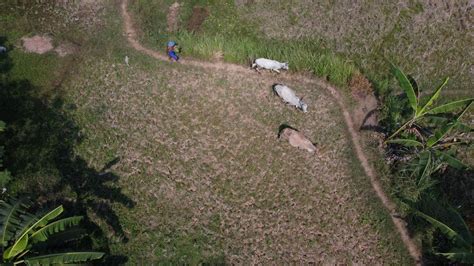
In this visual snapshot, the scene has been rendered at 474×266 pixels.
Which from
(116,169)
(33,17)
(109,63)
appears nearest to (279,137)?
(116,169)

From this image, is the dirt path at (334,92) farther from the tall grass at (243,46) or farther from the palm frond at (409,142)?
the palm frond at (409,142)

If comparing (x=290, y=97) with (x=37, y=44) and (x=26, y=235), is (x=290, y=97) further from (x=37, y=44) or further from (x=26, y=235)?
(x=37, y=44)

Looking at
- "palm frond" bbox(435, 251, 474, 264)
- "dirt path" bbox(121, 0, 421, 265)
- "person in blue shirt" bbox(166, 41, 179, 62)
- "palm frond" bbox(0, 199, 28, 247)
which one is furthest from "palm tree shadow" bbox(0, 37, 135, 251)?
"palm frond" bbox(435, 251, 474, 264)

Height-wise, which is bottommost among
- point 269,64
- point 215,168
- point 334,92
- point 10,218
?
point 215,168

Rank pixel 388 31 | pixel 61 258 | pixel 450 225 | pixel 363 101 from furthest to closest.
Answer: pixel 388 31 < pixel 363 101 < pixel 450 225 < pixel 61 258

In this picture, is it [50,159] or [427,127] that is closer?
[50,159]

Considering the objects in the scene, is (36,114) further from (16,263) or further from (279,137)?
(279,137)

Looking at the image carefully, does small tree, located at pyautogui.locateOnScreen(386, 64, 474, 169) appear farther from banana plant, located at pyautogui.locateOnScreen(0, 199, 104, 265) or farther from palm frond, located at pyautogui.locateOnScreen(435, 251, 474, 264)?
banana plant, located at pyautogui.locateOnScreen(0, 199, 104, 265)

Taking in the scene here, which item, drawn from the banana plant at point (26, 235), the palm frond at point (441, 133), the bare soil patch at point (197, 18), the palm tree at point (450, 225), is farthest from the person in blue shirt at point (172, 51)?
the palm tree at point (450, 225)

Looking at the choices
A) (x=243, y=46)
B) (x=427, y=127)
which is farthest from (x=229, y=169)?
(x=427, y=127)
